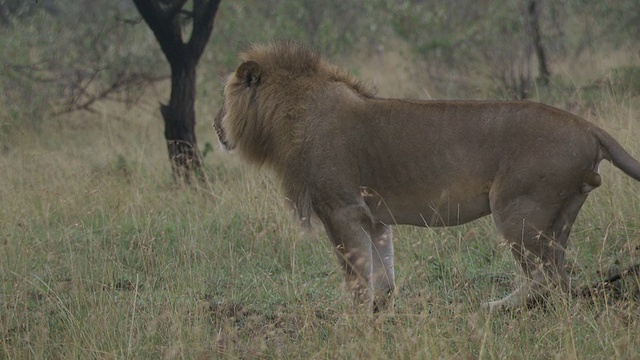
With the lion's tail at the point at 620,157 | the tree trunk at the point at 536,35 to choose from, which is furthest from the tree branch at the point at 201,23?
the tree trunk at the point at 536,35

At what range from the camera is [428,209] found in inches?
184

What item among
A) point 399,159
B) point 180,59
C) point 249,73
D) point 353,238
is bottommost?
point 353,238

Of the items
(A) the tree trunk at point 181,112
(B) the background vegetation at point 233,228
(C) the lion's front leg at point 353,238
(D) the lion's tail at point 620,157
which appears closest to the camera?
(B) the background vegetation at point 233,228

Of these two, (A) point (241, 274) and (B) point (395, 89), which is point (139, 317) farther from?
(B) point (395, 89)

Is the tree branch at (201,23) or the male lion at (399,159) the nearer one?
the male lion at (399,159)

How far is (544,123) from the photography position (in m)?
4.33

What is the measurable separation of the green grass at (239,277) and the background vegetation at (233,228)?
0.02m

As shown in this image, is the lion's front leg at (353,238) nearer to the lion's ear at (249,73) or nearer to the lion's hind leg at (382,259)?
the lion's hind leg at (382,259)

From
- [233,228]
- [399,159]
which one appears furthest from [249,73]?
[233,228]

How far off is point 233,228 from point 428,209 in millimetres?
1966

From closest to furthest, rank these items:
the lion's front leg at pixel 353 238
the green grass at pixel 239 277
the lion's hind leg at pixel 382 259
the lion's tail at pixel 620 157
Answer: the green grass at pixel 239 277
the lion's tail at pixel 620 157
the lion's front leg at pixel 353 238
the lion's hind leg at pixel 382 259

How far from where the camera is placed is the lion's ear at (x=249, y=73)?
4988 mm

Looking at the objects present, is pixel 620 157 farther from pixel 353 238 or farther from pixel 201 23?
pixel 201 23

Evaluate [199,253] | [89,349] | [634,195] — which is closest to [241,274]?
[199,253]
